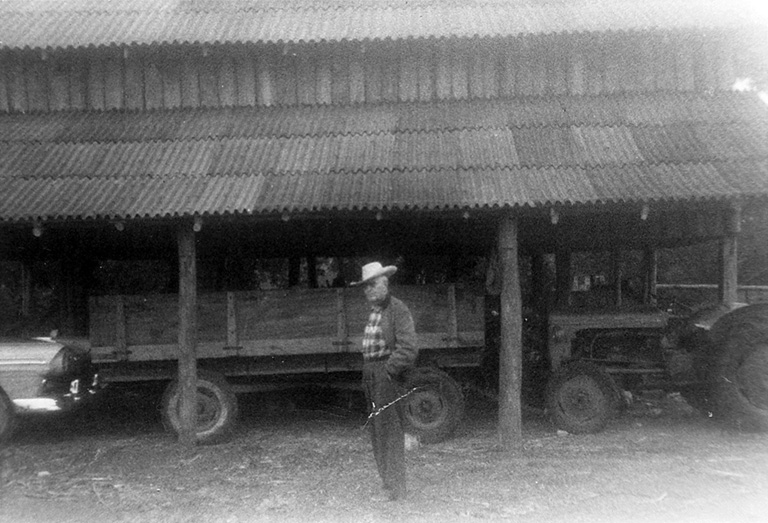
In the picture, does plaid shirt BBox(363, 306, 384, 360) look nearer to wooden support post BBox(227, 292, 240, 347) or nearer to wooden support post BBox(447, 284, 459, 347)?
wooden support post BBox(447, 284, 459, 347)

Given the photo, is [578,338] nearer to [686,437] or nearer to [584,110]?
[686,437]

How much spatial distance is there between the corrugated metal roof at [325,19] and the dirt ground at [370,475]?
17.2 feet

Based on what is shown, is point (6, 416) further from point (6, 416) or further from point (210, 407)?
point (210, 407)

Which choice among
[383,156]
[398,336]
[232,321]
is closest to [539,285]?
[383,156]

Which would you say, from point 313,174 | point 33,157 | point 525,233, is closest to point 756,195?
point 525,233

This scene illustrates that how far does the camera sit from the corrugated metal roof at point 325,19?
9.27 metres

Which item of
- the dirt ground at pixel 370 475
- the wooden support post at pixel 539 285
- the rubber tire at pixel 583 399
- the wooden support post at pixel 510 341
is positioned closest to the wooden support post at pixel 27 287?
the dirt ground at pixel 370 475

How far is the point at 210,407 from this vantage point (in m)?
8.48

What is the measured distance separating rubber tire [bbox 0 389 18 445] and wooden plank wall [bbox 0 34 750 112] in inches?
158

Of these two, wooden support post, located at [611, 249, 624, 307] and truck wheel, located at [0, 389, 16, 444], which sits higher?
wooden support post, located at [611, 249, 624, 307]

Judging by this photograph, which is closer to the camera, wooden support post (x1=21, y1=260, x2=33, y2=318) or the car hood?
the car hood

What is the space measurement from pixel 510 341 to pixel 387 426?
2.27 m

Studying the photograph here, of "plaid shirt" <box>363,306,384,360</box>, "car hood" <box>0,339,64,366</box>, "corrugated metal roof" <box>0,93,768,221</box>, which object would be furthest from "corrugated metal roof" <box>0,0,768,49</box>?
"plaid shirt" <box>363,306,384,360</box>

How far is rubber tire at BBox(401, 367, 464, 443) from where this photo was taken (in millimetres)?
8273
